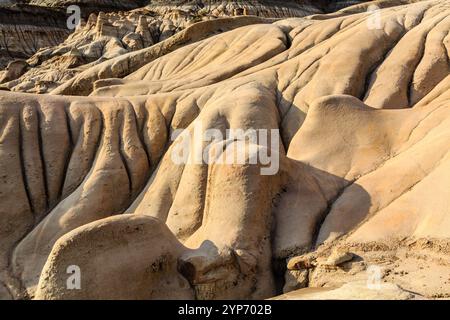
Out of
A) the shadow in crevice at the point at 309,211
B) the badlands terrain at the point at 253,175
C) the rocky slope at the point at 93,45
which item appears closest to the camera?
the badlands terrain at the point at 253,175

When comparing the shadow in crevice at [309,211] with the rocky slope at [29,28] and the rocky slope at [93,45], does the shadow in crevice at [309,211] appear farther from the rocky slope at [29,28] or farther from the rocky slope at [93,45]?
the rocky slope at [29,28]

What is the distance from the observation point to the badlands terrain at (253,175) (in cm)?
478

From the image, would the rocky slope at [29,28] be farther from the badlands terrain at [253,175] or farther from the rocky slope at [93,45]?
the badlands terrain at [253,175]

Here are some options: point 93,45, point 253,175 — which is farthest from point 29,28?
point 253,175

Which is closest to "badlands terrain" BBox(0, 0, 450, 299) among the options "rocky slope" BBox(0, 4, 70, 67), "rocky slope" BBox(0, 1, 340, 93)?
"rocky slope" BBox(0, 1, 340, 93)

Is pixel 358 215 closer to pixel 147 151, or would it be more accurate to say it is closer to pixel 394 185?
pixel 394 185

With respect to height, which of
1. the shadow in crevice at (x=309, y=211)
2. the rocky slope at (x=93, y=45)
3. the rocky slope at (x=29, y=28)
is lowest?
the shadow in crevice at (x=309, y=211)

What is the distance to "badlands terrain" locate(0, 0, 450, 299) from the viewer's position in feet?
15.7

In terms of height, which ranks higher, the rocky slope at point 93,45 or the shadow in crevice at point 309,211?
the rocky slope at point 93,45

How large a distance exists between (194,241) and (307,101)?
319 cm

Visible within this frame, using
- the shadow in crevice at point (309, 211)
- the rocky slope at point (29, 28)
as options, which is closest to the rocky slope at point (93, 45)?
the rocky slope at point (29, 28)

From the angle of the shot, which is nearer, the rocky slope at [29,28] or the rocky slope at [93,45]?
the rocky slope at [93,45]

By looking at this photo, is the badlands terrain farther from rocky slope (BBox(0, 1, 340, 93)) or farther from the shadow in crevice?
rocky slope (BBox(0, 1, 340, 93))

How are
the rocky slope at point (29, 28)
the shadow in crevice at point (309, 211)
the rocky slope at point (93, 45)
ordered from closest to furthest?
the shadow in crevice at point (309, 211) → the rocky slope at point (93, 45) → the rocky slope at point (29, 28)
